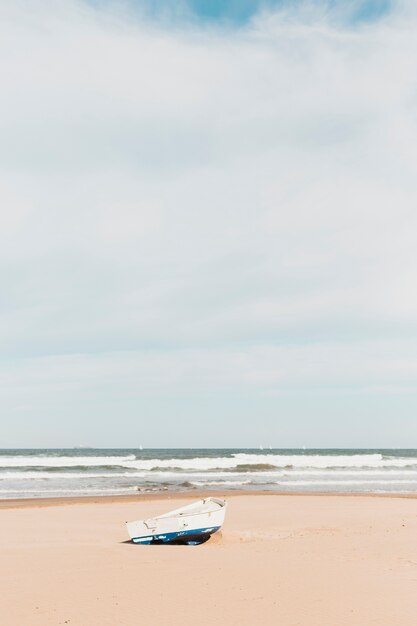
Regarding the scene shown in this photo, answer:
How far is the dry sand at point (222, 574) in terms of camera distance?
8.88 metres

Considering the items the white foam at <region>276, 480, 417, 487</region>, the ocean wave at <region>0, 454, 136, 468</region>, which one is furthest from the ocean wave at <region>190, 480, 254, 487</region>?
the ocean wave at <region>0, 454, 136, 468</region>

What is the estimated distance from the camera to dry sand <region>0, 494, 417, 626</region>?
8875 millimetres

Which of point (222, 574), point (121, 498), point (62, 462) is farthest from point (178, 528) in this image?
point (62, 462)

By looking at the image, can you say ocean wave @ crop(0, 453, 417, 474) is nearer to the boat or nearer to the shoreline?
the shoreline

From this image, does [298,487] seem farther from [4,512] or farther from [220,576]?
[220,576]

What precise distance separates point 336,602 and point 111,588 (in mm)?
3685

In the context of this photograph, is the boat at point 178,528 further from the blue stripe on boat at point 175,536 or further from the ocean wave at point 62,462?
the ocean wave at point 62,462

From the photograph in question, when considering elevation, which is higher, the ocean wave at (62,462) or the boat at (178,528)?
A: the ocean wave at (62,462)

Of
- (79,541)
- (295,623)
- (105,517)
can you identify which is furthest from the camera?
(105,517)

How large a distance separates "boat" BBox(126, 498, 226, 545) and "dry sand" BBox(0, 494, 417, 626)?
1.16 feet

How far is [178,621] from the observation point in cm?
862

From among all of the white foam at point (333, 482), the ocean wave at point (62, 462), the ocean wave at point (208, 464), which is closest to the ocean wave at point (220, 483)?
the white foam at point (333, 482)

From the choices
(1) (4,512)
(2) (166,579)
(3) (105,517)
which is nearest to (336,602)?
(2) (166,579)

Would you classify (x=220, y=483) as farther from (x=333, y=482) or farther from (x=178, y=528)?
(x=178, y=528)
